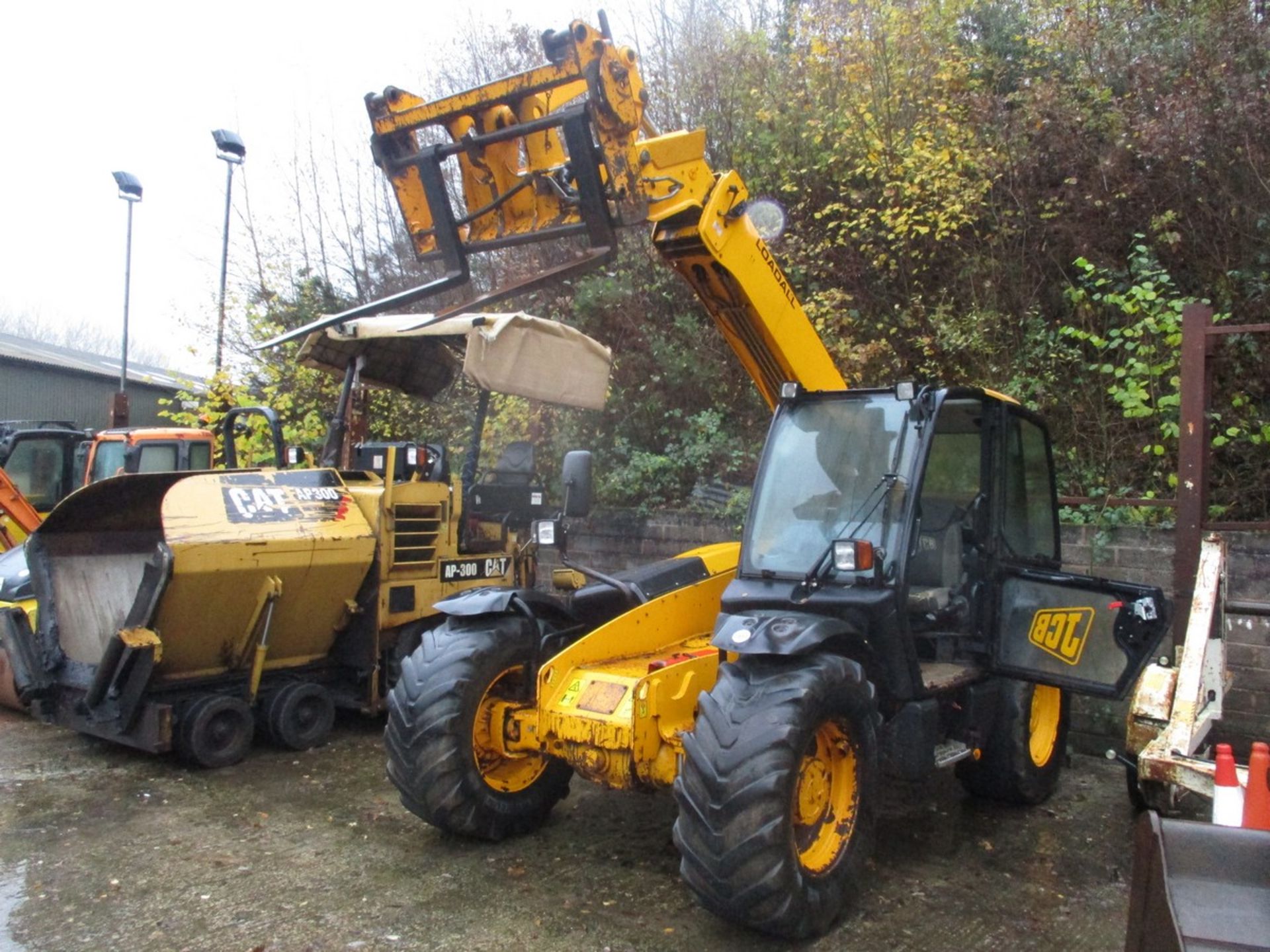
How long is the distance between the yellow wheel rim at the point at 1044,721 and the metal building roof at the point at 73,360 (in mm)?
13381

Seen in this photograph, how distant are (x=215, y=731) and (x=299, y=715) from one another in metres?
0.54

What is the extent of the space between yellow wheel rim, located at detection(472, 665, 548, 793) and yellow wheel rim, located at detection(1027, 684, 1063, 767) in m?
2.55

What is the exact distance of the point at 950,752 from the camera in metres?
4.46

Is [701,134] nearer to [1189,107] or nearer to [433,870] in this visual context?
[433,870]

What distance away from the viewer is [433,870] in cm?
437

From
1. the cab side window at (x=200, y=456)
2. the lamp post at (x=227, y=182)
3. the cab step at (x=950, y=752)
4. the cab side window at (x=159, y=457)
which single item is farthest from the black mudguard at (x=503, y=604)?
the lamp post at (x=227, y=182)

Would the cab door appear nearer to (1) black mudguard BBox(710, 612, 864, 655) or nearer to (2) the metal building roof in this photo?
(1) black mudguard BBox(710, 612, 864, 655)

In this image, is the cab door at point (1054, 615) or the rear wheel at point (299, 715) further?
the rear wheel at point (299, 715)

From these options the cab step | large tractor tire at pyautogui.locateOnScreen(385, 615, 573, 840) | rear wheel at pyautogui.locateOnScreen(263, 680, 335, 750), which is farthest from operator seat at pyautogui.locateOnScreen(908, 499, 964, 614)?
rear wheel at pyautogui.locateOnScreen(263, 680, 335, 750)

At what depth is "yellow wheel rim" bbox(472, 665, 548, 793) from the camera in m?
4.60

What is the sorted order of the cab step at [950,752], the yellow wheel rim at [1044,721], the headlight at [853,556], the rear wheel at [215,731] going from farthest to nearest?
the rear wheel at [215,731] < the yellow wheel rim at [1044,721] < the cab step at [950,752] < the headlight at [853,556]

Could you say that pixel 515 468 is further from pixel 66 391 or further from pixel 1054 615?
pixel 66 391

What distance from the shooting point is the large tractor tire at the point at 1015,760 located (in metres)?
5.05

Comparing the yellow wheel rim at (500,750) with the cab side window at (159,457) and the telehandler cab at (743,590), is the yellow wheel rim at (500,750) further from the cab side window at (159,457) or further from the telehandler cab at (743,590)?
the cab side window at (159,457)
